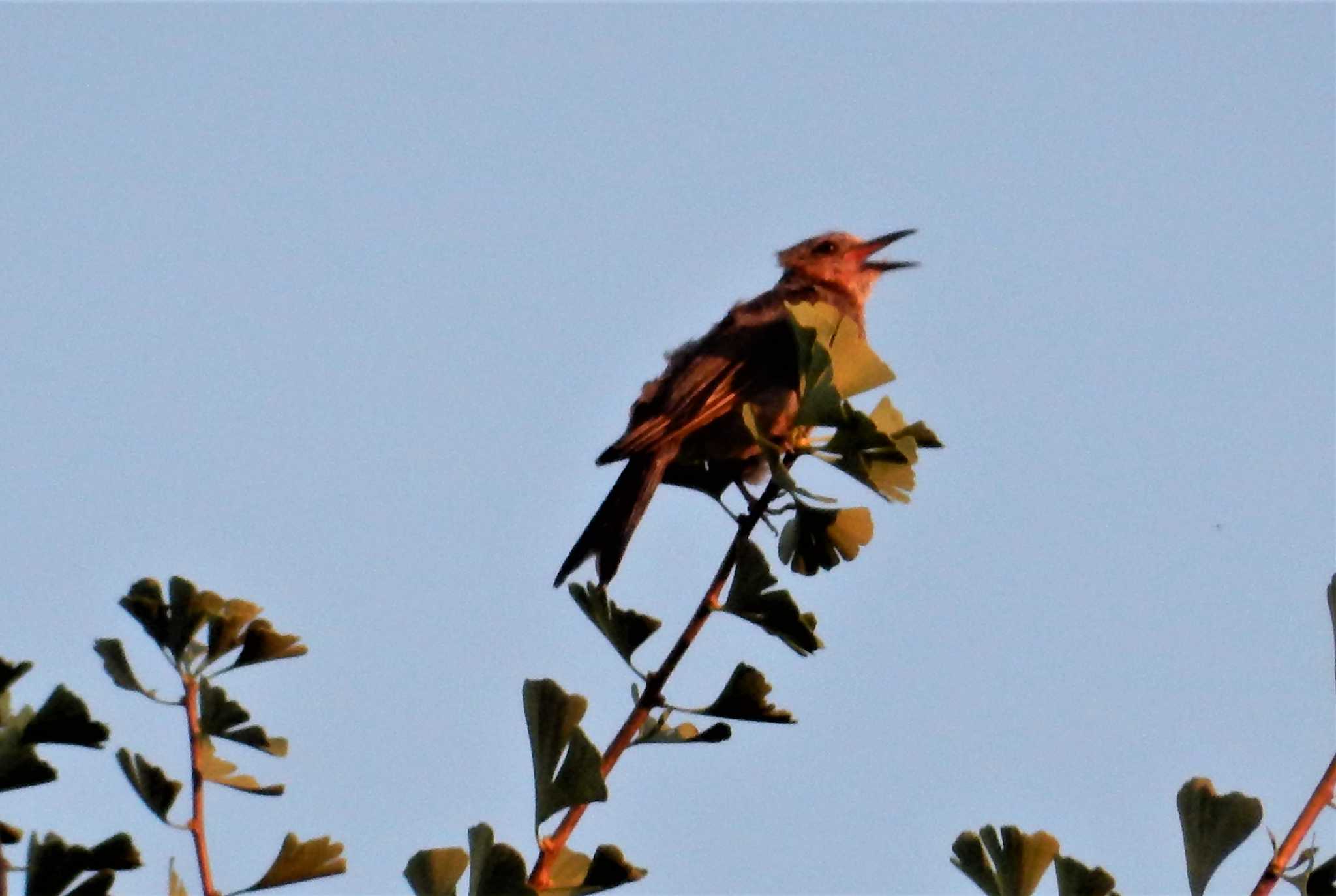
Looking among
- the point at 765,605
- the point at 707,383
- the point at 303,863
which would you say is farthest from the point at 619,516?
the point at 303,863

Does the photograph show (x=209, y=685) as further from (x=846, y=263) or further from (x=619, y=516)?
(x=846, y=263)

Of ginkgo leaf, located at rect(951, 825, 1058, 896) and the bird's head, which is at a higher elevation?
the bird's head

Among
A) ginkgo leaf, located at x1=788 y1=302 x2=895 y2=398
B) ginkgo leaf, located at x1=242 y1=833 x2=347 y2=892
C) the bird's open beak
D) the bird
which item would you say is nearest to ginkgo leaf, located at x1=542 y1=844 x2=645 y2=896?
ginkgo leaf, located at x1=242 y1=833 x2=347 y2=892

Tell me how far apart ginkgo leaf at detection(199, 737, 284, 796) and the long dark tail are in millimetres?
2929

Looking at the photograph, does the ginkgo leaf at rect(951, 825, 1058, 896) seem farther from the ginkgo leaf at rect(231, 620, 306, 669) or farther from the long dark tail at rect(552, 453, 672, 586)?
the long dark tail at rect(552, 453, 672, 586)

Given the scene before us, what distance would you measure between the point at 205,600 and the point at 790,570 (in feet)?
3.77

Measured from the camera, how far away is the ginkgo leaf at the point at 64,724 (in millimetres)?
2312

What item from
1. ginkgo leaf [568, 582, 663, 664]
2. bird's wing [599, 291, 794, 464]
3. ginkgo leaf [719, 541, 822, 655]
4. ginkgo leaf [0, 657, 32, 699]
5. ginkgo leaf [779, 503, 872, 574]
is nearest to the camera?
ginkgo leaf [0, 657, 32, 699]

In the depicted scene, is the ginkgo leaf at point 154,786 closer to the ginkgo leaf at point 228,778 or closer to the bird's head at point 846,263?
the ginkgo leaf at point 228,778

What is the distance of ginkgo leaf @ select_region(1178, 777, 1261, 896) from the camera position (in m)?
2.38

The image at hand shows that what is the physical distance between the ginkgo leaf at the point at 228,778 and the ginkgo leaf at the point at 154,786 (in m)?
0.08

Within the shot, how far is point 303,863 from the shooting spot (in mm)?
2377

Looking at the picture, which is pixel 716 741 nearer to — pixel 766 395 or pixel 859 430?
pixel 859 430

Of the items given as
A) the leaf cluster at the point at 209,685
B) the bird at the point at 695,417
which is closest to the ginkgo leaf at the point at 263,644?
the leaf cluster at the point at 209,685
